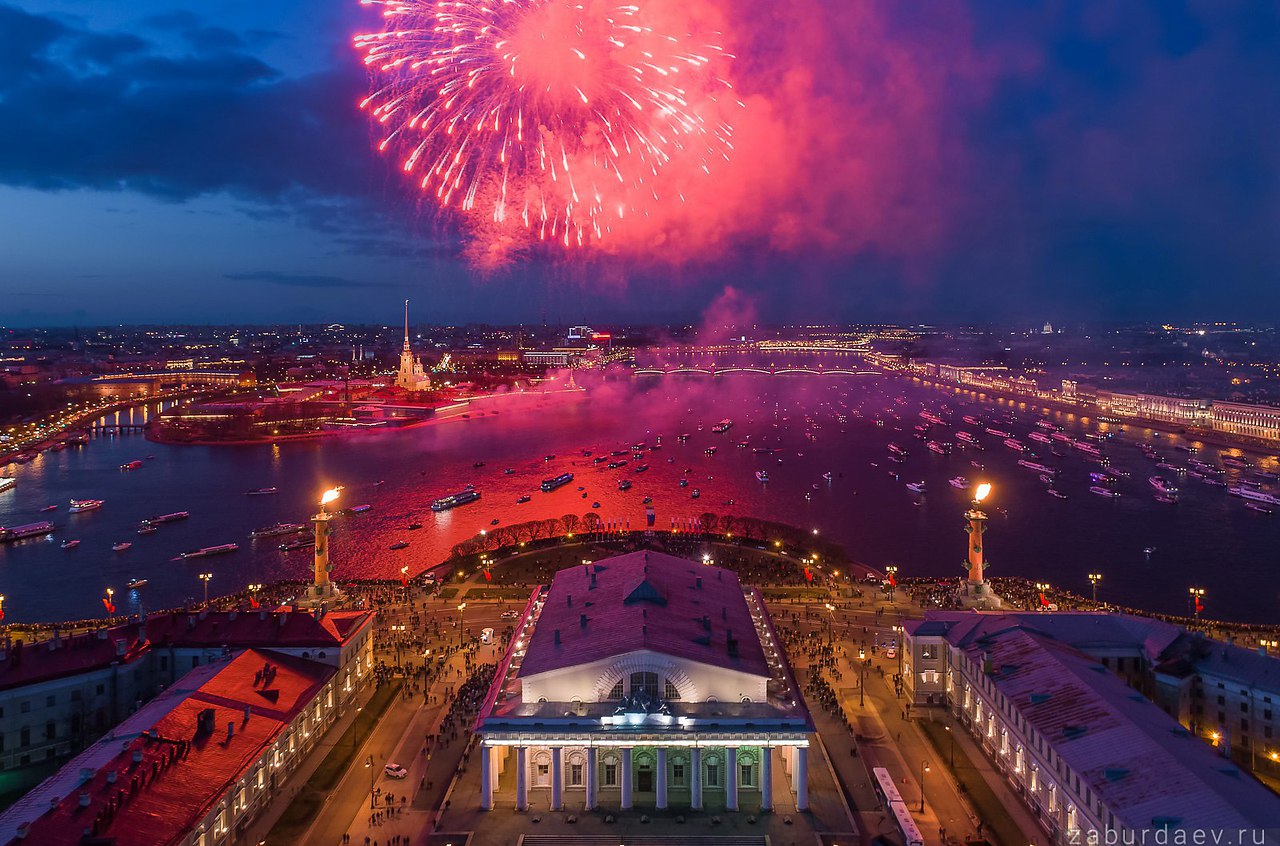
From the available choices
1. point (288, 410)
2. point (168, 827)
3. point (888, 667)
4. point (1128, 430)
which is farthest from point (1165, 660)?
point (288, 410)

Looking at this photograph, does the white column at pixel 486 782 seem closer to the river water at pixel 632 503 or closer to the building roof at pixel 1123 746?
the building roof at pixel 1123 746

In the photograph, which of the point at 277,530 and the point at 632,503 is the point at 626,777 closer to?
the point at 277,530

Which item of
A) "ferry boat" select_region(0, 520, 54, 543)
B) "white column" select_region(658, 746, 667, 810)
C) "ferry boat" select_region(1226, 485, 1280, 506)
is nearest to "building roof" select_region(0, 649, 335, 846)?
"white column" select_region(658, 746, 667, 810)

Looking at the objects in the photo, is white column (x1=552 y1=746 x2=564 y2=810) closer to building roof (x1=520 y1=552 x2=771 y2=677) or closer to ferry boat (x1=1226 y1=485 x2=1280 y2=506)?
building roof (x1=520 y1=552 x2=771 y2=677)

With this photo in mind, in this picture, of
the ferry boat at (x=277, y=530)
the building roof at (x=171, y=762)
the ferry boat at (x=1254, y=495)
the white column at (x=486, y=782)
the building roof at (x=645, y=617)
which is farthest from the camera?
the ferry boat at (x=1254, y=495)

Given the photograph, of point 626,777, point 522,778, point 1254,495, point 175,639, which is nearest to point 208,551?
point 175,639

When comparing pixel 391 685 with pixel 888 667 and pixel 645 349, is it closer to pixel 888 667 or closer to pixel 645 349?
pixel 888 667

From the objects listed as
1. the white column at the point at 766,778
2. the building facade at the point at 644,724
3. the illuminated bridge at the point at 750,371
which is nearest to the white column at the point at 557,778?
the building facade at the point at 644,724

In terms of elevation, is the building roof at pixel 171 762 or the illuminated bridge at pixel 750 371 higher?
the illuminated bridge at pixel 750 371
